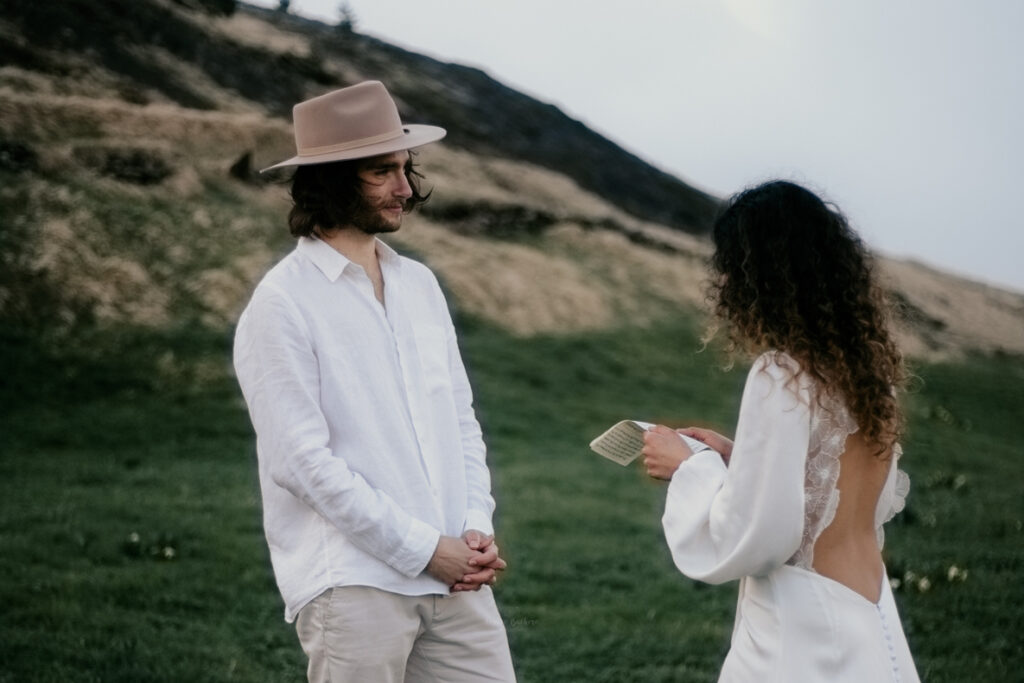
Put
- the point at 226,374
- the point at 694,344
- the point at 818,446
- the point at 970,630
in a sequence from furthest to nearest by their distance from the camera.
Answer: the point at 694,344, the point at 226,374, the point at 970,630, the point at 818,446

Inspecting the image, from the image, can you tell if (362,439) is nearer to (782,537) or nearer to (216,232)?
(782,537)

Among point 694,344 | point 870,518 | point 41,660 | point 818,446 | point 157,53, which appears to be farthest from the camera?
point 157,53

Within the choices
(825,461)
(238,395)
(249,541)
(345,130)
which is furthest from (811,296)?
(238,395)

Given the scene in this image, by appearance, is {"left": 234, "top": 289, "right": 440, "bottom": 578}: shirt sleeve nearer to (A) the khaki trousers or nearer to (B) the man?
(B) the man

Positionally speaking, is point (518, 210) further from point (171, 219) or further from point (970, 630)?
point (970, 630)

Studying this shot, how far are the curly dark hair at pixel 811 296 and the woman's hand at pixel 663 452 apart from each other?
392 mm

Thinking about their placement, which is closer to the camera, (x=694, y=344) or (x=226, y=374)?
(x=226, y=374)

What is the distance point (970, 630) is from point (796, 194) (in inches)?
197

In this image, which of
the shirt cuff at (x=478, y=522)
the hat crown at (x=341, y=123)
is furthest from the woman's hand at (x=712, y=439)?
the hat crown at (x=341, y=123)

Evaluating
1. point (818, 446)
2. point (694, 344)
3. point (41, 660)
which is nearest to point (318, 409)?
point (818, 446)

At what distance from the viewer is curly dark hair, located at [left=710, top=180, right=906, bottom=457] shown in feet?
9.96

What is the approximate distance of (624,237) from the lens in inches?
1636

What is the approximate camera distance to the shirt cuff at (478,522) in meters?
3.58

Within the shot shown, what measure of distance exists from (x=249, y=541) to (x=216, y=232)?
16347mm
